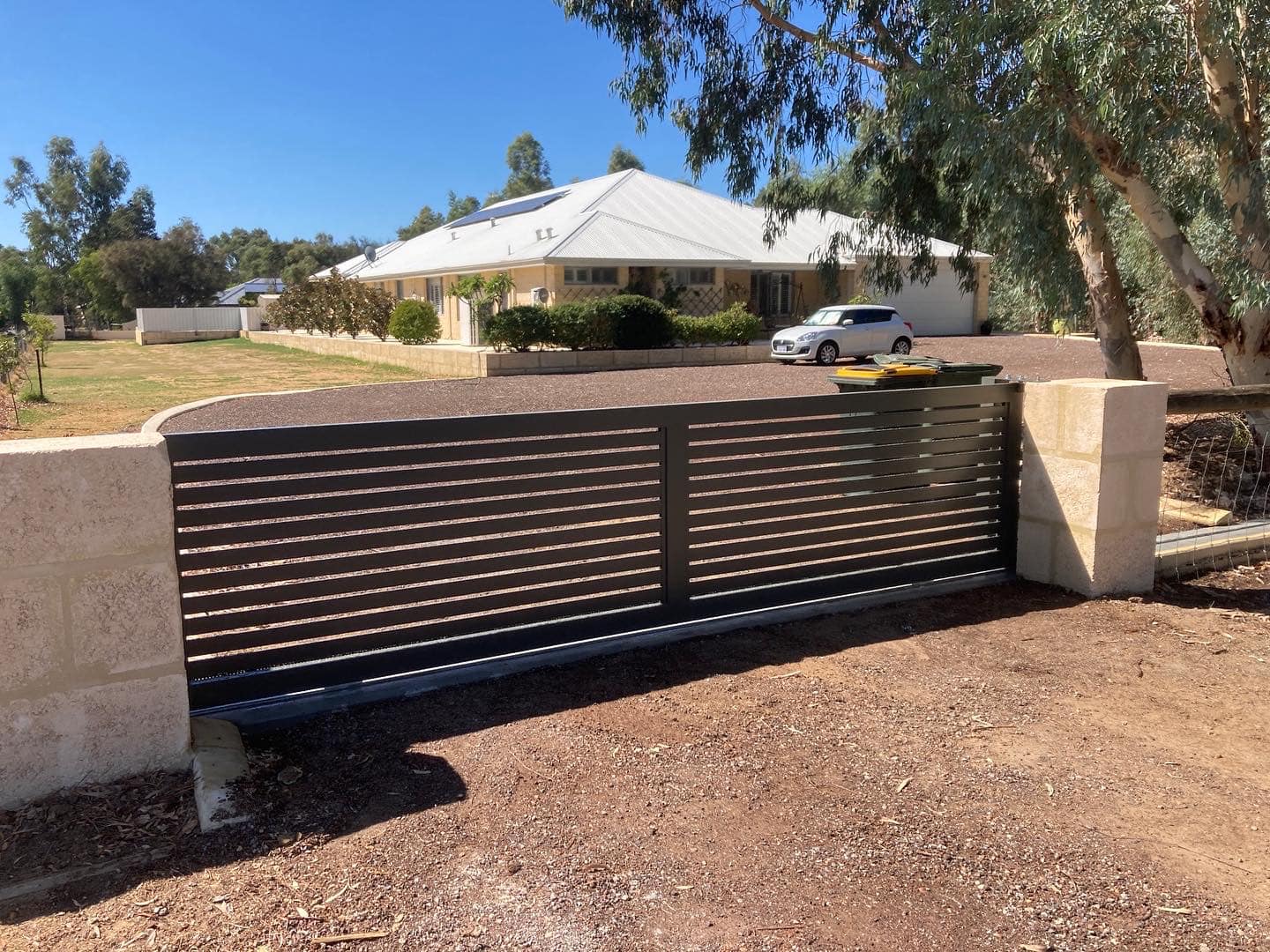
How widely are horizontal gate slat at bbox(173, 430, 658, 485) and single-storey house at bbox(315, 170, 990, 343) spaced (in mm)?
22992

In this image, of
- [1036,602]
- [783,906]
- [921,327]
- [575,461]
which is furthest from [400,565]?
[921,327]

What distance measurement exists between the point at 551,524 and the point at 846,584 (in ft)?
6.35

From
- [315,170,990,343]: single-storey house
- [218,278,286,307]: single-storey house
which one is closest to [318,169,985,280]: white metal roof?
[315,170,990,343]: single-storey house

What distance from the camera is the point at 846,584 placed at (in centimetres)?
571

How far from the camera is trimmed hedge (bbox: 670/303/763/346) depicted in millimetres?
26812

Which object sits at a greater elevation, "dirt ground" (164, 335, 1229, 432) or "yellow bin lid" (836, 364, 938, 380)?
"yellow bin lid" (836, 364, 938, 380)

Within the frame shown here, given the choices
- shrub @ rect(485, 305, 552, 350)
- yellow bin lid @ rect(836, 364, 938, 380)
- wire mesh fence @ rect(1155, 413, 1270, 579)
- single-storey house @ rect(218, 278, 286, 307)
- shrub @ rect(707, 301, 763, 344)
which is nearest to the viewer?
wire mesh fence @ rect(1155, 413, 1270, 579)

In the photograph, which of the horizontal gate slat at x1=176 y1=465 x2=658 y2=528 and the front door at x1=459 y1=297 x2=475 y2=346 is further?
the front door at x1=459 y1=297 x2=475 y2=346

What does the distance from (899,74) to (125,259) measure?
206 ft

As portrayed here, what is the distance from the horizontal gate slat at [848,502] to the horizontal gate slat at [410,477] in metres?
0.48

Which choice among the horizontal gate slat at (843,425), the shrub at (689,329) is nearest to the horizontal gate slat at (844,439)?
the horizontal gate slat at (843,425)

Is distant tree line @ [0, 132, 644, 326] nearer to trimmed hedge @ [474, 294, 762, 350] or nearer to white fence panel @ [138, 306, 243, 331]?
white fence panel @ [138, 306, 243, 331]

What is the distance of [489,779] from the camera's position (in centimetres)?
368

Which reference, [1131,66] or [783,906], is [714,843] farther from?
[1131,66]
